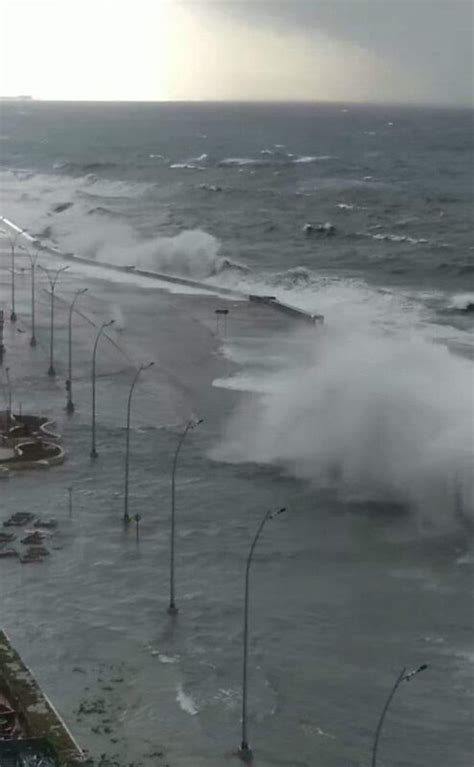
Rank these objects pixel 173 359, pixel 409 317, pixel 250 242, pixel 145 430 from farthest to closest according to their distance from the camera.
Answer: pixel 250 242 < pixel 409 317 < pixel 173 359 < pixel 145 430

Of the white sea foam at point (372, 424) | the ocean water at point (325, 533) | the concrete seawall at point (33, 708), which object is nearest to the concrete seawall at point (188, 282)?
the ocean water at point (325, 533)

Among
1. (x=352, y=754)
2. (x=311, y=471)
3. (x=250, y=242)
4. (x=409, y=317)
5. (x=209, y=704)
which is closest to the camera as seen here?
(x=352, y=754)

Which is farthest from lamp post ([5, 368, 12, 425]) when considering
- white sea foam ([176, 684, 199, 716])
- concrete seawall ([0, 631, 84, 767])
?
white sea foam ([176, 684, 199, 716])

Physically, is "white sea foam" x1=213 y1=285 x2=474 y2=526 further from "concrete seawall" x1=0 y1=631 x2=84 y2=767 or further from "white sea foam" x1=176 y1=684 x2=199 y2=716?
"concrete seawall" x1=0 y1=631 x2=84 y2=767

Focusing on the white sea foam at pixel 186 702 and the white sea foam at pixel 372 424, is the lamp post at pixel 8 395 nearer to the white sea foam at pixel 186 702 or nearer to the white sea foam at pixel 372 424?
the white sea foam at pixel 372 424

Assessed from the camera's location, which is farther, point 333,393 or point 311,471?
point 333,393

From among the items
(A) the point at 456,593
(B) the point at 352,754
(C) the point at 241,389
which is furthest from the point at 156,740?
(C) the point at 241,389

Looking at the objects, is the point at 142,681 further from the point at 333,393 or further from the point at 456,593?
the point at 333,393
